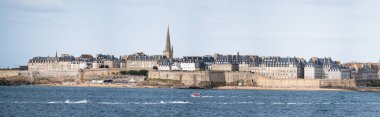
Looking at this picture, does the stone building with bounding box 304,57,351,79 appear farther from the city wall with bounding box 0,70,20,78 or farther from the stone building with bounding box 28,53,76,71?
the city wall with bounding box 0,70,20,78

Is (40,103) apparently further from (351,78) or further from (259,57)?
(259,57)

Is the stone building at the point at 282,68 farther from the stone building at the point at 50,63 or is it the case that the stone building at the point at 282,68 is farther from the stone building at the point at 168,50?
the stone building at the point at 50,63

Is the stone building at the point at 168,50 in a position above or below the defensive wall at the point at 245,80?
above

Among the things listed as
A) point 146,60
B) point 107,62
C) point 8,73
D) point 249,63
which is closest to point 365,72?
point 249,63

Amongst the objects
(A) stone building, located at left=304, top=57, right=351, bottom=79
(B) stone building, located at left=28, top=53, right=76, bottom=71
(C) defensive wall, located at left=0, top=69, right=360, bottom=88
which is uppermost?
(B) stone building, located at left=28, top=53, right=76, bottom=71

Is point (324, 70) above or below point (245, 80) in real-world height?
above

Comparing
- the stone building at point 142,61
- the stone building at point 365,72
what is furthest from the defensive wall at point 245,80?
the stone building at point 142,61

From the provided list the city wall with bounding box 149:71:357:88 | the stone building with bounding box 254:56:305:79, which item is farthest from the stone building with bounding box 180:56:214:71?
the city wall with bounding box 149:71:357:88

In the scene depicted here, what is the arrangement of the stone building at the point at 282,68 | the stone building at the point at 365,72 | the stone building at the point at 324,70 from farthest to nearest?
the stone building at the point at 365,72, the stone building at the point at 282,68, the stone building at the point at 324,70

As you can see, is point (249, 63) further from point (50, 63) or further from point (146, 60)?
point (50, 63)

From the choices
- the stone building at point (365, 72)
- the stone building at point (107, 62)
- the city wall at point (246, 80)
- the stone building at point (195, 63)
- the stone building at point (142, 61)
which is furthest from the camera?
the stone building at point (107, 62)

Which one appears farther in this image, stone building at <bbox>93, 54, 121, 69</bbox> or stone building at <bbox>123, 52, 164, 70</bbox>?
stone building at <bbox>93, 54, 121, 69</bbox>

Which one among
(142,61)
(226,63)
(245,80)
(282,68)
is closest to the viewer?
(245,80)

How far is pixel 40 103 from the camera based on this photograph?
189 feet
